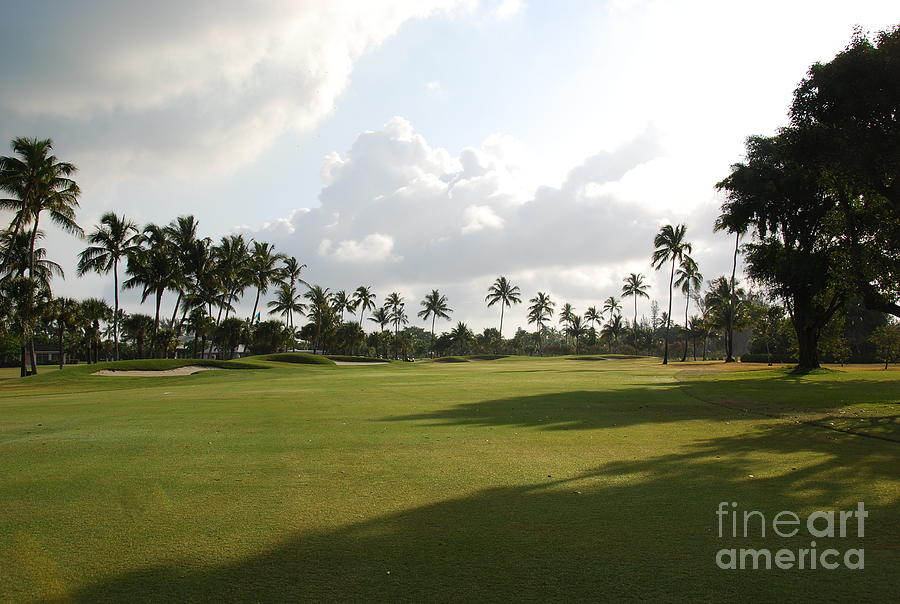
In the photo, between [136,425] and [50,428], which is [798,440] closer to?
[136,425]

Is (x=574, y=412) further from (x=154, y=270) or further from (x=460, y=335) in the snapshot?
(x=460, y=335)

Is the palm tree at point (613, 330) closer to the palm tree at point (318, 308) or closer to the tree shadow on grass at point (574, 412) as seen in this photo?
the palm tree at point (318, 308)

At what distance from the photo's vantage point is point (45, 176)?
44.8 meters

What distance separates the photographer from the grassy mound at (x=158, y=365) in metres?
43.8

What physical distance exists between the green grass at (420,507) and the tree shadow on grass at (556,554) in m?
0.02

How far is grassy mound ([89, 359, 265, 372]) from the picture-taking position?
144ft

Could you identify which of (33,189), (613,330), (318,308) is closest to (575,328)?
(613,330)

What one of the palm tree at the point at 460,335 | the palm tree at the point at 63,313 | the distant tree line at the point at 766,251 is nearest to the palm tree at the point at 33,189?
the distant tree line at the point at 766,251

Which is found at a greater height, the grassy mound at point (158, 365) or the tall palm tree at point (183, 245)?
the tall palm tree at point (183, 245)

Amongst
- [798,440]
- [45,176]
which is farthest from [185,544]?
[45,176]

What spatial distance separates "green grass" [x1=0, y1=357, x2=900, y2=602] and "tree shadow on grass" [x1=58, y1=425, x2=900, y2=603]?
0.08ft

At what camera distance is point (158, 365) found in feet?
151

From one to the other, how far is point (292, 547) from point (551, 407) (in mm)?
14208

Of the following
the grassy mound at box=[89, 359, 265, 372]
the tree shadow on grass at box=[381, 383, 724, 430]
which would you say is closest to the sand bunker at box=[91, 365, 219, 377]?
the grassy mound at box=[89, 359, 265, 372]
